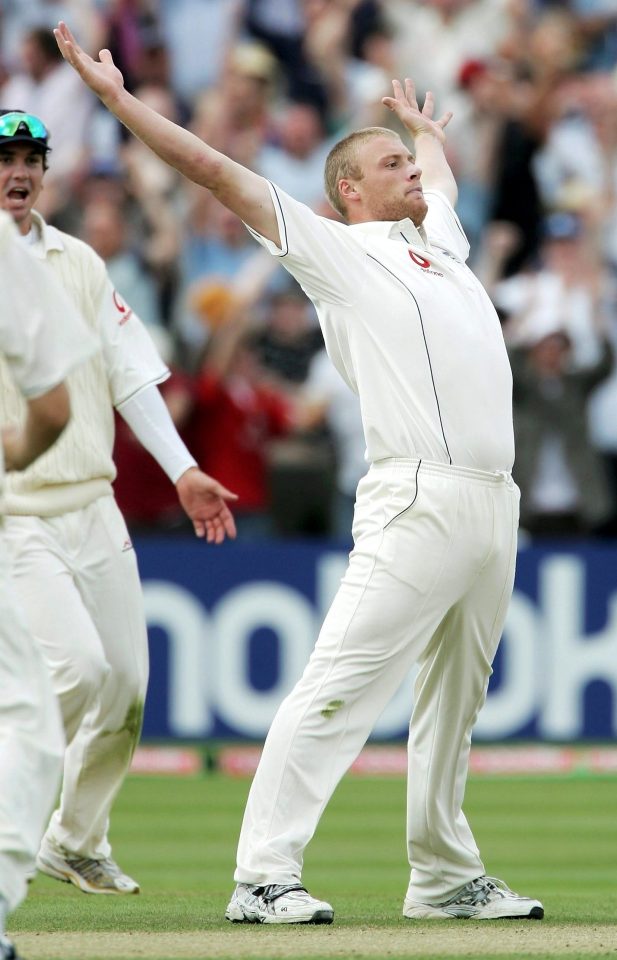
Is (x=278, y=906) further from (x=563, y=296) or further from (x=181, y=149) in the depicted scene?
(x=563, y=296)

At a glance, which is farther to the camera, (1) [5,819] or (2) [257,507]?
(2) [257,507]

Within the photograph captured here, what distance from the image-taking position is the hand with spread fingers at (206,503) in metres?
5.92

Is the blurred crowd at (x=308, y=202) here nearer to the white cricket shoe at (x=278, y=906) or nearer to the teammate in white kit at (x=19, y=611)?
the white cricket shoe at (x=278, y=906)

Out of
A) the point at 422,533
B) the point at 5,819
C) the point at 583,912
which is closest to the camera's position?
the point at 5,819

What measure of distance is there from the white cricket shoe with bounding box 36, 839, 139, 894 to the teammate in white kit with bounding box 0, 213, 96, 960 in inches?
85.6

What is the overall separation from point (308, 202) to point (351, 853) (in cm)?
640

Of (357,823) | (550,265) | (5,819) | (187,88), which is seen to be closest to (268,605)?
(357,823)

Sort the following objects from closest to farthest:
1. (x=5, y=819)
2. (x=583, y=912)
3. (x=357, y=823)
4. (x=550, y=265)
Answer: (x=5, y=819) < (x=583, y=912) < (x=357, y=823) < (x=550, y=265)

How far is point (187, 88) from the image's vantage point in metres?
13.6

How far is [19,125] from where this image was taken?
5750 millimetres

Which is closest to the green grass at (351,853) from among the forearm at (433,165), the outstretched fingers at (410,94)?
the forearm at (433,165)

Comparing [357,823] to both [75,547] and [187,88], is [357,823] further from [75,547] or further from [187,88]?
[187,88]

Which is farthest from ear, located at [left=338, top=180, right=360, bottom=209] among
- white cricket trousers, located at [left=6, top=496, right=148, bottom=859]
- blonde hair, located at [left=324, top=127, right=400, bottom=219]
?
white cricket trousers, located at [left=6, top=496, right=148, bottom=859]

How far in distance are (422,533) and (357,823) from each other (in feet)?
13.3
